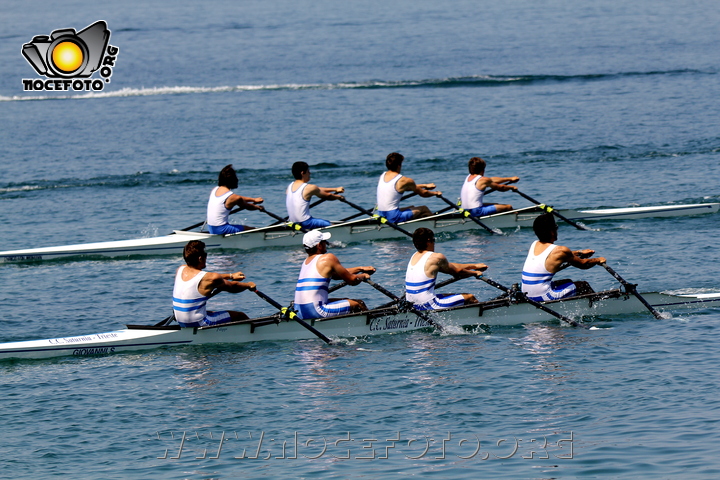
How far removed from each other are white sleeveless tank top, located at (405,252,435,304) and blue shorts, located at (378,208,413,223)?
8088mm

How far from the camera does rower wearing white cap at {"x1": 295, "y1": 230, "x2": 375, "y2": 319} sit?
1670 cm

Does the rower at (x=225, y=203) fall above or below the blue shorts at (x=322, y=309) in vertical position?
above

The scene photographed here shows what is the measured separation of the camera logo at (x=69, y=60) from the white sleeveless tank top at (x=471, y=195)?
2760 centimetres

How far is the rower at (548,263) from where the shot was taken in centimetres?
1717

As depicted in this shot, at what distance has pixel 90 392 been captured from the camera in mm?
15453

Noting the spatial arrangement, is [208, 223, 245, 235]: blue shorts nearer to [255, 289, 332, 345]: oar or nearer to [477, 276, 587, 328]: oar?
[255, 289, 332, 345]: oar

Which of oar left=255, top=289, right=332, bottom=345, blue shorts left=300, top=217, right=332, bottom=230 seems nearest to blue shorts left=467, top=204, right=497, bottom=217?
blue shorts left=300, top=217, right=332, bottom=230

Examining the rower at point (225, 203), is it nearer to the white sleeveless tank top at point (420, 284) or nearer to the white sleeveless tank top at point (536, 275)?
the white sleeveless tank top at point (420, 284)

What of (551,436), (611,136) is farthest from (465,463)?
(611,136)

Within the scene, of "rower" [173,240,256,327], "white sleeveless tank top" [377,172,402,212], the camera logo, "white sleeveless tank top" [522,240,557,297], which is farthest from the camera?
the camera logo

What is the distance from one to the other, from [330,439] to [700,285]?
10.3 m

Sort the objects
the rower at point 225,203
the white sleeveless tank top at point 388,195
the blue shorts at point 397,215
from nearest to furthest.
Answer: the rower at point 225,203, the white sleeveless tank top at point 388,195, the blue shorts at point 397,215

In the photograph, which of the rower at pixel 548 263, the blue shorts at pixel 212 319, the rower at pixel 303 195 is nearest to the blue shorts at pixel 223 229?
the rower at pixel 303 195

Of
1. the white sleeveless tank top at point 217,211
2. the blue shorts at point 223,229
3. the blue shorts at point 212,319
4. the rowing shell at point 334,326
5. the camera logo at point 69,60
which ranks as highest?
the camera logo at point 69,60
